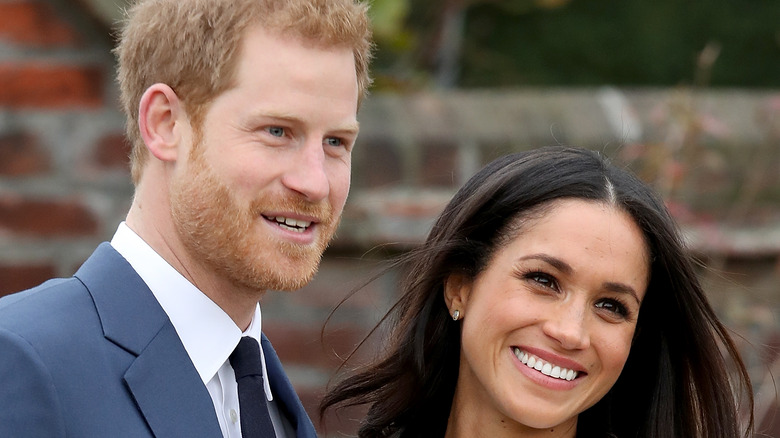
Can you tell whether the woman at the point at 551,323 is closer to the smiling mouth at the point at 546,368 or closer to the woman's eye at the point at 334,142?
the smiling mouth at the point at 546,368

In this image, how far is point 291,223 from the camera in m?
2.64

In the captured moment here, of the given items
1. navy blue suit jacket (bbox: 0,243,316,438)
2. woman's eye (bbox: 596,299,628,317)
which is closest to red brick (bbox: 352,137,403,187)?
woman's eye (bbox: 596,299,628,317)

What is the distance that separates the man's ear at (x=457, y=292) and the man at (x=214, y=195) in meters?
0.56

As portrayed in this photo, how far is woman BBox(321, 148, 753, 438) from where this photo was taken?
115 inches

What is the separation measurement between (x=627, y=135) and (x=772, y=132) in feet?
1.84

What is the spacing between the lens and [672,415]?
3191 millimetres

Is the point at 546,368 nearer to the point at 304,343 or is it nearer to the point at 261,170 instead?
the point at 261,170

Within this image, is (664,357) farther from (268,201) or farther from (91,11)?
(91,11)

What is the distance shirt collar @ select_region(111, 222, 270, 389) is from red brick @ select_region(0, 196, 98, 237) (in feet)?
4.61

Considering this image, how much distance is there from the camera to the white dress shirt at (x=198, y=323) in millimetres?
2617

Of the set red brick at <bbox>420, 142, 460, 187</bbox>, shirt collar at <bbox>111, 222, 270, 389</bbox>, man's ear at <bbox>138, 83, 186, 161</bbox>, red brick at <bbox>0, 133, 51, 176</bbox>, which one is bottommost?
shirt collar at <bbox>111, 222, 270, 389</bbox>

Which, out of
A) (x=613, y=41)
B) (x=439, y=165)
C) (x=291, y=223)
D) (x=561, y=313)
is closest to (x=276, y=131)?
(x=291, y=223)

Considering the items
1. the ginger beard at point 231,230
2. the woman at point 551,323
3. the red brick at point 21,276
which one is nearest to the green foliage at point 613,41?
the red brick at point 21,276

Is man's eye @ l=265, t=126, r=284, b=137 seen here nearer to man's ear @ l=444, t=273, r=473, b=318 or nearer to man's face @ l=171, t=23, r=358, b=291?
man's face @ l=171, t=23, r=358, b=291
